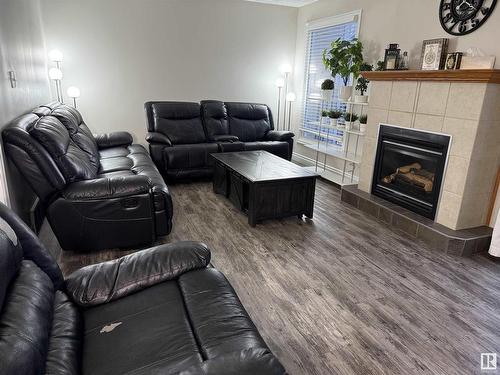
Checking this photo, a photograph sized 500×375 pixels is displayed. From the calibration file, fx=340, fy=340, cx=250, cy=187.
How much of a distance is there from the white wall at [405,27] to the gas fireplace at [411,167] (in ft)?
2.58

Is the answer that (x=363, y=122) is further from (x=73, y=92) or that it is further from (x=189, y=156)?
(x=73, y=92)

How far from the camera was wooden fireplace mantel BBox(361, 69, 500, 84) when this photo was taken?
2.61 m

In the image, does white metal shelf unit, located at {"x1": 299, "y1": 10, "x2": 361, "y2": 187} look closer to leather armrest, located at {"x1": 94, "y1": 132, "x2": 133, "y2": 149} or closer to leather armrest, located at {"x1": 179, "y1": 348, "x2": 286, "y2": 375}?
leather armrest, located at {"x1": 94, "y1": 132, "x2": 133, "y2": 149}

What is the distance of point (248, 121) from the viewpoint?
5.42 meters

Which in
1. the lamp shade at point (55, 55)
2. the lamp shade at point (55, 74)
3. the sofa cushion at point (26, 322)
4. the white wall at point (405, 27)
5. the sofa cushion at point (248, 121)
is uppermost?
the white wall at point (405, 27)

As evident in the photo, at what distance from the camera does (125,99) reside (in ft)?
17.3

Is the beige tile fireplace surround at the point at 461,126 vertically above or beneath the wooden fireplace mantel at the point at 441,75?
beneath

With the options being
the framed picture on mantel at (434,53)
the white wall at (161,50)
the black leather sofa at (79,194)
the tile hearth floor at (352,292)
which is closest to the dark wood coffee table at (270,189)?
the tile hearth floor at (352,292)

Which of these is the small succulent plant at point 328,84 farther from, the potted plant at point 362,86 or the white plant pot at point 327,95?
the potted plant at point 362,86

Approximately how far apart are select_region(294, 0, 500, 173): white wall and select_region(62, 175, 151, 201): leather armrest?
3068mm

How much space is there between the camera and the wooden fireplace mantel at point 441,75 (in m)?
2.61

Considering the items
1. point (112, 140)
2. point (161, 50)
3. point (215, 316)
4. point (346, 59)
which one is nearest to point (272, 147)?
point (346, 59)

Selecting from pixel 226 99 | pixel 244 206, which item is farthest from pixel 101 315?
pixel 226 99

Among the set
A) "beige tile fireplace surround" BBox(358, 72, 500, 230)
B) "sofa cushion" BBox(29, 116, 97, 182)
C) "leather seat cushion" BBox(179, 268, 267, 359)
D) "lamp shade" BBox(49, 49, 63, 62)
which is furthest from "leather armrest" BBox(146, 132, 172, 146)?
"leather seat cushion" BBox(179, 268, 267, 359)
